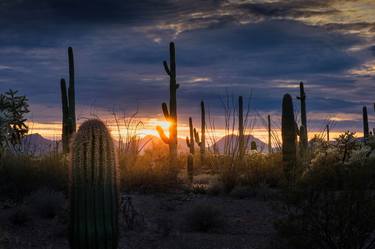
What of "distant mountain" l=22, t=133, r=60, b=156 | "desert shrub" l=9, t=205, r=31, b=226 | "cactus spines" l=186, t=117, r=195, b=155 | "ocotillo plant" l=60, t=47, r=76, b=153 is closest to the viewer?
"desert shrub" l=9, t=205, r=31, b=226

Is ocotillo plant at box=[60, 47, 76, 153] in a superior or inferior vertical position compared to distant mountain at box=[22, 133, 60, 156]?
superior

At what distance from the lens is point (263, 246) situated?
436 inches

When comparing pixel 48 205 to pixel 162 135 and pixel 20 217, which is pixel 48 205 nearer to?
pixel 20 217

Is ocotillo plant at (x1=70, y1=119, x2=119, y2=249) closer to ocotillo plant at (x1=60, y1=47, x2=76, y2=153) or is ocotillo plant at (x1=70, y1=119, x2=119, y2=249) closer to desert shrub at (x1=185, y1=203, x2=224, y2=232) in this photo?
desert shrub at (x1=185, y1=203, x2=224, y2=232)

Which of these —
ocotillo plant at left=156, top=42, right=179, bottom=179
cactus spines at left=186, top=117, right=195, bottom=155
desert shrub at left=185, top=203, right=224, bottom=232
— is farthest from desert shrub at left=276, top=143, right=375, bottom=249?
cactus spines at left=186, top=117, right=195, bottom=155

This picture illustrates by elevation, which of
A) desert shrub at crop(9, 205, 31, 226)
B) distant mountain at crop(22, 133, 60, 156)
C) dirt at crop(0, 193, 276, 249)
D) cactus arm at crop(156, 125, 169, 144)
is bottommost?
dirt at crop(0, 193, 276, 249)

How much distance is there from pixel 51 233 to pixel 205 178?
913cm

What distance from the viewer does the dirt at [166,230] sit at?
441 inches

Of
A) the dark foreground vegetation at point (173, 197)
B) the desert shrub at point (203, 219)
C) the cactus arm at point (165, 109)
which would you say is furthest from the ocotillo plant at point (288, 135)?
the cactus arm at point (165, 109)

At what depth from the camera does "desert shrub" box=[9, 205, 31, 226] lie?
1233cm

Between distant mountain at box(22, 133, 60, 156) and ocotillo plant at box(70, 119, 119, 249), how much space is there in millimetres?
10603

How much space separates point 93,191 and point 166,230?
194 inches

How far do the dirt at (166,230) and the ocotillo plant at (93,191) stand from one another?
12.1 ft

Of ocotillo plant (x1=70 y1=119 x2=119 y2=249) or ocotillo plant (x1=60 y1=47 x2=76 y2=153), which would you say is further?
ocotillo plant (x1=60 y1=47 x2=76 y2=153)
